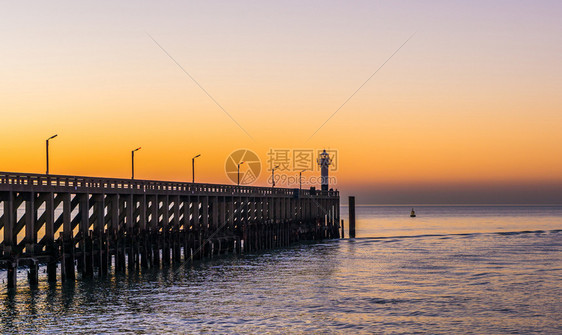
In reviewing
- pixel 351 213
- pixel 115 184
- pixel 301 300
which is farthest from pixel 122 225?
pixel 351 213

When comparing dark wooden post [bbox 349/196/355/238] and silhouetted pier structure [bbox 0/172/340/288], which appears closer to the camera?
silhouetted pier structure [bbox 0/172/340/288]

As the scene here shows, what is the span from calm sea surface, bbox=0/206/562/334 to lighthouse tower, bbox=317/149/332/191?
44948 mm

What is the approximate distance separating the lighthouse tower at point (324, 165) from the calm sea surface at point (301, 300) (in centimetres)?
4495

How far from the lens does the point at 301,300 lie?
115 ft

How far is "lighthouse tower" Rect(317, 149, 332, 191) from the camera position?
100600 mm

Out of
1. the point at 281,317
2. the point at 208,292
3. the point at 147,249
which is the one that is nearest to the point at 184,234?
the point at 147,249

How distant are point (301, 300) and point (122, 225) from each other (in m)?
16.6

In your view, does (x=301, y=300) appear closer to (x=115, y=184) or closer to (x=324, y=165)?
(x=115, y=184)

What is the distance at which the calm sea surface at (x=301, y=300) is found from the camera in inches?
1110

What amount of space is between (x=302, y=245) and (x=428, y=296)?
4288 cm

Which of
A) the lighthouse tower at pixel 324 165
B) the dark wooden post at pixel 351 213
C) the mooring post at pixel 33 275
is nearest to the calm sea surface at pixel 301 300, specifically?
the mooring post at pixel 33 275

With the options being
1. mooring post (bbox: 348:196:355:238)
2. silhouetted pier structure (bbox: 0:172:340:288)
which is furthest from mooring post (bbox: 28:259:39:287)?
mooring post (bbox: 348:196:355:238)

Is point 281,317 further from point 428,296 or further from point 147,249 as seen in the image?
point 147,249

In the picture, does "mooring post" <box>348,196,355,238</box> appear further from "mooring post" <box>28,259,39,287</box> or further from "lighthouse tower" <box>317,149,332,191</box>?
"mooring post" <box>28,259,39,287</box>
